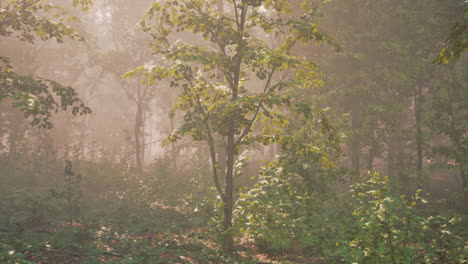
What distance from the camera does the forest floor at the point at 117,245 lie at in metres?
5.31

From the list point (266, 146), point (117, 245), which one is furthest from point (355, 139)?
point (117, 245)

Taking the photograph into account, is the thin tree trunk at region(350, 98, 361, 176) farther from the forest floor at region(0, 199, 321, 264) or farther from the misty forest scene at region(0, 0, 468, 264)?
the forest floor at region(0, 199, 321, 264)

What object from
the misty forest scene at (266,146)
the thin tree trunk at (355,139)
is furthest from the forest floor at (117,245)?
the thin tree trunk at (355,139)

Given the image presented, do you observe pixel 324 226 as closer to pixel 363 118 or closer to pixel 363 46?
pixel 363 118

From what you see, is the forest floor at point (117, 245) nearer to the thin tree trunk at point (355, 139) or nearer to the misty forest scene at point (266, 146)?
the misty forest scene at point (266, 146)

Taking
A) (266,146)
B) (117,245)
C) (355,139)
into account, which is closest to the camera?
(117,245)

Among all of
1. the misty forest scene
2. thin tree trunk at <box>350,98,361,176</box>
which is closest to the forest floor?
the misty forest scene

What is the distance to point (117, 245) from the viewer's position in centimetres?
662

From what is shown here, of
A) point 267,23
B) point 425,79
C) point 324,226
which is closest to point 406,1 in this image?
point 425,79

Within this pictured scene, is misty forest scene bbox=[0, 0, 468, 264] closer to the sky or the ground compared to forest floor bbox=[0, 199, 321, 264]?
closer to the sky

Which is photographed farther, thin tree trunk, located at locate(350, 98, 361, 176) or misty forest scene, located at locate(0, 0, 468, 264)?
thin tree trunk, located at locate(350, 98, 361, 176)

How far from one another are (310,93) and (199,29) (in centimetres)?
1116

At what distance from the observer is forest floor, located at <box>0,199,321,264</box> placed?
531 centimetres

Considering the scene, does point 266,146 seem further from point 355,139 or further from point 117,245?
point 355,139
